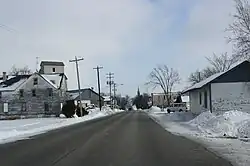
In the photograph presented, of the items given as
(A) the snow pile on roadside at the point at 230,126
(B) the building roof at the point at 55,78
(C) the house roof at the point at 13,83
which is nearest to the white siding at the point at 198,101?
(A) the snow pile on roadside at the point at 230,126

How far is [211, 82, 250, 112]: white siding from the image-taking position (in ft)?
131

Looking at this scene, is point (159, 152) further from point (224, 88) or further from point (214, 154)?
point (224, 88)

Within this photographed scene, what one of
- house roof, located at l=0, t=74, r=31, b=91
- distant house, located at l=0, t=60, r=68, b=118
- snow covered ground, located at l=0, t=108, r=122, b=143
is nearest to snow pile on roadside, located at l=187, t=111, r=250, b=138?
snow covered ground, located at l=0, t=108, r=122, b=143

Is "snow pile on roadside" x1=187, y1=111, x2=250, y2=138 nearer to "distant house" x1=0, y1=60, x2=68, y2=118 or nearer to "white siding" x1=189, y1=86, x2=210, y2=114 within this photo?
"white siding" x1=189, y1=86, x2=210, y2=114

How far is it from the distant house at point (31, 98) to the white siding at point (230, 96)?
140ft

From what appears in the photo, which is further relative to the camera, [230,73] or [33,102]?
[33,102]

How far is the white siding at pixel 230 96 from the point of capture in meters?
40.0

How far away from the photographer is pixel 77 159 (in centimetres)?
1315

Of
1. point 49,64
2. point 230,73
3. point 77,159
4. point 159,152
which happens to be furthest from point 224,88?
point 49,64

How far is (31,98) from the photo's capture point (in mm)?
77875

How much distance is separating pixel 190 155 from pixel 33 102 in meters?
66.4

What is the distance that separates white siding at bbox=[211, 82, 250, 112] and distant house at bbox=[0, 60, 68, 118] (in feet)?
140

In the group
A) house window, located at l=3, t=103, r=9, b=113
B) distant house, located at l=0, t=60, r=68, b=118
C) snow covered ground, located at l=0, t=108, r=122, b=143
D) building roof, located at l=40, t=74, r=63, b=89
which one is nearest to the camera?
snow covered ground, located at l=0, t=108, r=122, b=143

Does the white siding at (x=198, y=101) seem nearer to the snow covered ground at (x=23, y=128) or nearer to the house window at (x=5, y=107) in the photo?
the snow covered ground at (x=23, y=128)
